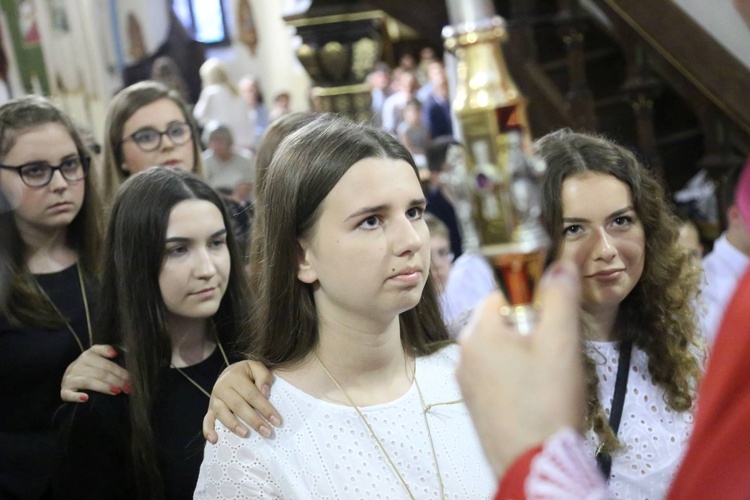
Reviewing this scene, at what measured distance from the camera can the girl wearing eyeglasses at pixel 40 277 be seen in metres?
2.49

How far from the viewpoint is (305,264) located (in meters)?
1.76

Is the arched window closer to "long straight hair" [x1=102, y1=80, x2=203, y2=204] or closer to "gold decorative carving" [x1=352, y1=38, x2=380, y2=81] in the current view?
"gold decorative carving" [x1=352, y1=38, x2=380, y2=81]

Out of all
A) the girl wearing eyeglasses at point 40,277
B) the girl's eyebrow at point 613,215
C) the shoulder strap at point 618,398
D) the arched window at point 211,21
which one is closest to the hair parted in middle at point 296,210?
the girl's eyebrow at point 613,215

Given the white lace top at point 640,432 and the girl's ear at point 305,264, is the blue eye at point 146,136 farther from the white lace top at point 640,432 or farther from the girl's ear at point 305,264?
the white lace top at point 640,432

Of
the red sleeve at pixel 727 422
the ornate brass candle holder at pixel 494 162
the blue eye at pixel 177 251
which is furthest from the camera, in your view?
the blue eye at pixel 177 251

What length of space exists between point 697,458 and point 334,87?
110 inches

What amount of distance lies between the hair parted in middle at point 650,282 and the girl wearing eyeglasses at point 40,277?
1345mm

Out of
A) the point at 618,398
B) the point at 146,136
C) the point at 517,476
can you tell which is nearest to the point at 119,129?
the point at 146,136

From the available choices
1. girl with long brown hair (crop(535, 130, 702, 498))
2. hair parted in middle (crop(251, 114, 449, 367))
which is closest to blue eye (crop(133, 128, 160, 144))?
hair parted in middle (crop(251, 114, 449, 367))

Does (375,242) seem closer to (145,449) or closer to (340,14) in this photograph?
(145,449)

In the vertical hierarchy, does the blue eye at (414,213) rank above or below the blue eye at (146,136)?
above

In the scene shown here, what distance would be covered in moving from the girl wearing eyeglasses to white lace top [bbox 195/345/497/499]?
3.21 feet

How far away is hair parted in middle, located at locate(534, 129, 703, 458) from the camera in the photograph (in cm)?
200

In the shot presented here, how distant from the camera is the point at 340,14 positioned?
3.45 m
